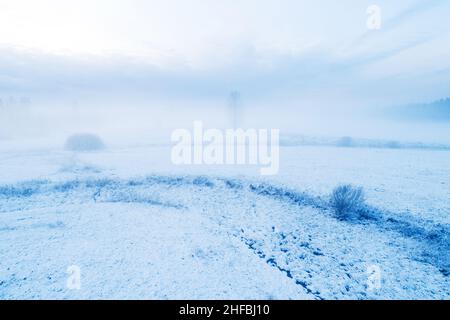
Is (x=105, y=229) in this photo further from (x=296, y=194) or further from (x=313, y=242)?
(x=296, y=194)

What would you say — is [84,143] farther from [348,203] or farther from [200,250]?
[348,203]

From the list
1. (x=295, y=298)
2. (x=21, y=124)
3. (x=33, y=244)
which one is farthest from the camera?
(x=21, y=124)

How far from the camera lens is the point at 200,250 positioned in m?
10.4

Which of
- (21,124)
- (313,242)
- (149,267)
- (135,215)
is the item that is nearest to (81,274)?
(149,267)

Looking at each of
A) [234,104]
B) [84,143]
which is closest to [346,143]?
[234,104]

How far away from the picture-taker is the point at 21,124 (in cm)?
9069

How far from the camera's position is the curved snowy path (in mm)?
8211

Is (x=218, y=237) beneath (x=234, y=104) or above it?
beneath

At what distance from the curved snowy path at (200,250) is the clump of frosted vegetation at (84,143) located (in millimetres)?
23642

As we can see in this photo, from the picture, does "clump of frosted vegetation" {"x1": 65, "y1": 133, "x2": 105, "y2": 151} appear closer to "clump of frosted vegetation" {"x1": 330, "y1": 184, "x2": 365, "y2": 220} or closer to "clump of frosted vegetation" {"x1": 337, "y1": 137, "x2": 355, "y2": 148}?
"clump of frosted vegetation" {"x1": 330, "y1": 184, "x2": 365, "y2": 220}

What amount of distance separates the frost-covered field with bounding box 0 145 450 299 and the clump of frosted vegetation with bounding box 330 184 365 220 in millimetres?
580

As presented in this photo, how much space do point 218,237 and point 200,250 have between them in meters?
1.44
